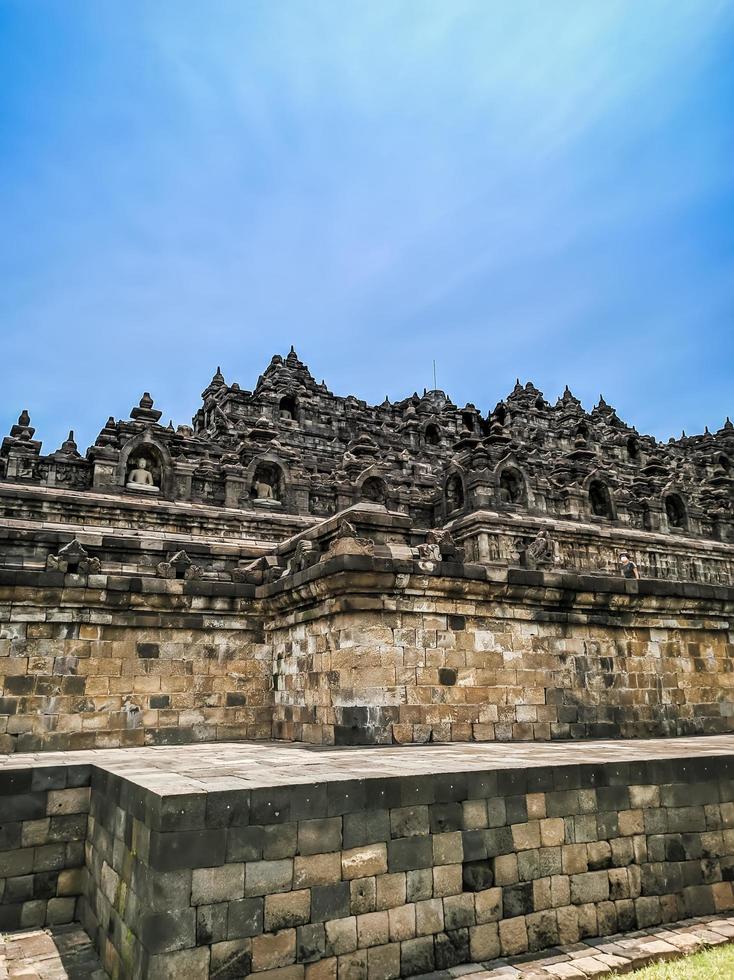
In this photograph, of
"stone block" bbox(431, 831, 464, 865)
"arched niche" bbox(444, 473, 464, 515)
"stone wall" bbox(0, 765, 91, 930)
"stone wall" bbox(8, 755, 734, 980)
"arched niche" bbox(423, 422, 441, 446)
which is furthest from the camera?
"arched niche" bbox(423, 422, 441, 446)

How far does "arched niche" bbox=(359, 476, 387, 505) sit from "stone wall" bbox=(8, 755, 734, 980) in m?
17.0

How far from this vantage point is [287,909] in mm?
4832

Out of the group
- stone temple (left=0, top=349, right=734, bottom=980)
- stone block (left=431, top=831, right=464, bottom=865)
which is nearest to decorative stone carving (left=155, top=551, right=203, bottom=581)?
stone temple (left=0, top=349, right=734, bottom=980)

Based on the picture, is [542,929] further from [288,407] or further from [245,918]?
[288,407]

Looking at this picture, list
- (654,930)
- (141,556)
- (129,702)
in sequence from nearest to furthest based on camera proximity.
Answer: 1. (654,930)
2. (129,702)
3. (141,556)

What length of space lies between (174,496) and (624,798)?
52.8 ft

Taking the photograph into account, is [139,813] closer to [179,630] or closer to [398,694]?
[398,694]

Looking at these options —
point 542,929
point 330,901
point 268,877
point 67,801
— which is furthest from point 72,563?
point 542,929

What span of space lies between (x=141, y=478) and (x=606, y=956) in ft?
57.4

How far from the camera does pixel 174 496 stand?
2022 cm

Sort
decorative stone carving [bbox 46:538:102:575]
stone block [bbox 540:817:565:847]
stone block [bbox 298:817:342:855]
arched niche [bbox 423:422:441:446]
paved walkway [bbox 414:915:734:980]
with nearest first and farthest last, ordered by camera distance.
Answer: stone block [bbox 298:817:342:855] < paved walkway [bbox 414:915:734:980] < stone block [bbox 540:817:565:847] < decorative stone carving [bbox 46:538:102:575] < arched niche [bbox 423:422:441:446]

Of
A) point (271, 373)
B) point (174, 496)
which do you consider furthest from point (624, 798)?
point (271, 373)

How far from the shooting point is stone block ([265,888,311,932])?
477 centimetres

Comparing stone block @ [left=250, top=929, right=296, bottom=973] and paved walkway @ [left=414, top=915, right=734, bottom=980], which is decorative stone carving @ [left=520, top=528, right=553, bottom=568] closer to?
paved walkway @ [left=414, top=915, right=734, bottom=980]
